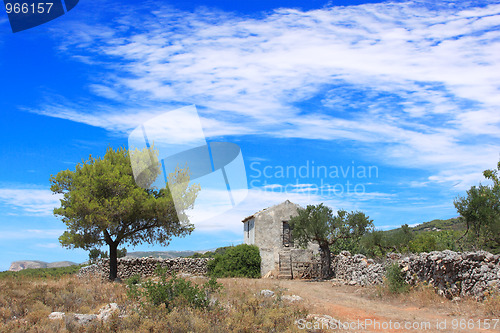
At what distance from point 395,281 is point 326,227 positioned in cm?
988

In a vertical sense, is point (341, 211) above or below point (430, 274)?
above

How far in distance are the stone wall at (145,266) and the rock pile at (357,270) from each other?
494 inches

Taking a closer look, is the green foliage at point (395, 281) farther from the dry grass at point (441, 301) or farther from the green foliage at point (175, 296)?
the green foliage at point (175, 296)

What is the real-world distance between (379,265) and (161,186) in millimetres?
13993

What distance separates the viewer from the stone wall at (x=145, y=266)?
102ft

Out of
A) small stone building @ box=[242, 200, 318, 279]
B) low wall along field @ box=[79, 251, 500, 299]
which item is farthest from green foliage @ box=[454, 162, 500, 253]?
small stone building @ box=[242, 200, 318, 279]

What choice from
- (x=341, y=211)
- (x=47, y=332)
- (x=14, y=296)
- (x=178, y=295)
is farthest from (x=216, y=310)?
(x=341, y=211)

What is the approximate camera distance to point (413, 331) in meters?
9.41

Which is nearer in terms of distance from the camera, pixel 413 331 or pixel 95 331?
pixel 95 331

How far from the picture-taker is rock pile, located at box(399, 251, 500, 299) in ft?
40.0

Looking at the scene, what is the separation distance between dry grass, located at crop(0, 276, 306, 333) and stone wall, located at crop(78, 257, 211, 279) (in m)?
19.0

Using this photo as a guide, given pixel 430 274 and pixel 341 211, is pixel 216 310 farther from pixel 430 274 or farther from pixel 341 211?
pixel 341 211

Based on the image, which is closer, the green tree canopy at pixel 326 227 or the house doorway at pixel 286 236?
the green tree canopy at pixel 326 227

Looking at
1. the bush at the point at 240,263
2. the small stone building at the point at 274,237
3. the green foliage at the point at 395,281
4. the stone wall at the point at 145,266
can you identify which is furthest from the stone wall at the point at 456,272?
the stone wall at the point at 145,266
